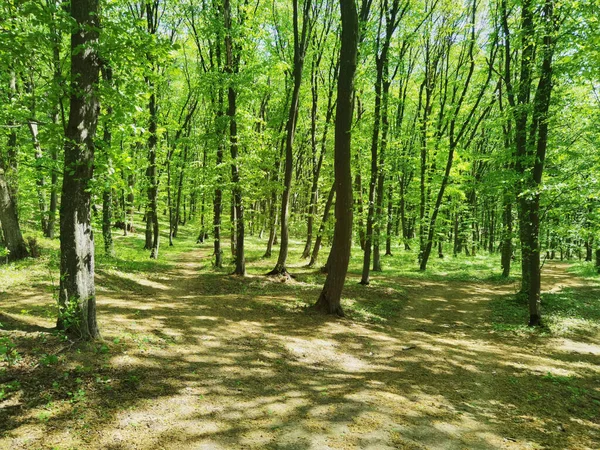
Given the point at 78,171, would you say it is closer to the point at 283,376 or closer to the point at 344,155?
the point at 283,376

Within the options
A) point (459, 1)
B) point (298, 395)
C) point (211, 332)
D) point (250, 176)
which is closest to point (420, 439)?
point (298, 395)

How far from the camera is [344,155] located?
33.2ft

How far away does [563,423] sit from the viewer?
564 cm

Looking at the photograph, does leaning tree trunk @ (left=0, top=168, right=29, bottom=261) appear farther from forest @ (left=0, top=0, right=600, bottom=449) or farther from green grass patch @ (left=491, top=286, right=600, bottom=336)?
green grass patch @ (left=491, top=286, right=600, bottom=336)

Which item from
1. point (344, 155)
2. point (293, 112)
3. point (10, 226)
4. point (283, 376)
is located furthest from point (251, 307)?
point (10, 226)

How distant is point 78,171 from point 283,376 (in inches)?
196

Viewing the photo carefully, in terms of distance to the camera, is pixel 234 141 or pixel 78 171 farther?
pixel 234 141

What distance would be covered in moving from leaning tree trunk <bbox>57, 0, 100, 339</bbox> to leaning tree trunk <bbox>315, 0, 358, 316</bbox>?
634cm

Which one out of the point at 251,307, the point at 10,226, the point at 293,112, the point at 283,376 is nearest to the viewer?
the point at 283,376

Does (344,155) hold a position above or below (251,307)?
above

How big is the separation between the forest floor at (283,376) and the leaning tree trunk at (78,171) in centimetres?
44

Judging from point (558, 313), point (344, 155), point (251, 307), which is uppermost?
point (344, 155)

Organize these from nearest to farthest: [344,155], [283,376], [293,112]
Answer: [283,376] < [344,155] < [293,112]

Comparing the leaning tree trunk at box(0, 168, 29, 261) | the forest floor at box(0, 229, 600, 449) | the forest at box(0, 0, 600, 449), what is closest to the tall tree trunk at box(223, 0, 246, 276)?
the forest at box(0, 0, 600, 449)
